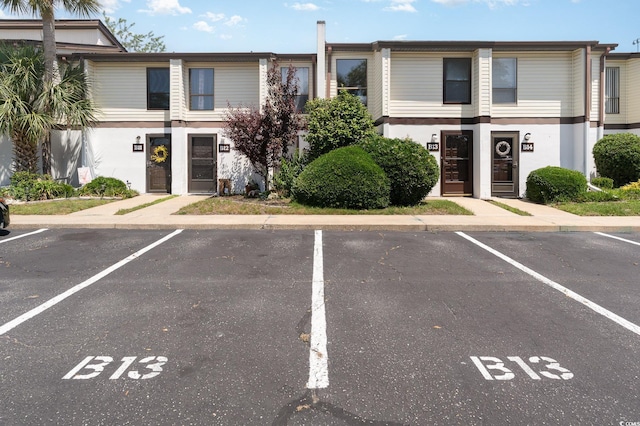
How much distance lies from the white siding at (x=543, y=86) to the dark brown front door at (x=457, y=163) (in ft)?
5.22

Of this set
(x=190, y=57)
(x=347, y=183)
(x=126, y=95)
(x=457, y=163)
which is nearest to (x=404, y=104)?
(x=457, y=163)

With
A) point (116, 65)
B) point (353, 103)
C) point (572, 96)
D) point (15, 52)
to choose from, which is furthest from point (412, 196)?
point (15, 52)

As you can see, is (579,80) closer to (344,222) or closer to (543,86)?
(543,86)

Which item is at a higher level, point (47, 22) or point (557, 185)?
point (47, 22)

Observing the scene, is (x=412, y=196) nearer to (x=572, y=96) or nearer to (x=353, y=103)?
(x=353, y=103)

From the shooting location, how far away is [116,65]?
60.4 ft

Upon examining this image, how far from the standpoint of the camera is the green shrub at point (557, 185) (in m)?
14.6

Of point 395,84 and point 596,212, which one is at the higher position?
point 395,84

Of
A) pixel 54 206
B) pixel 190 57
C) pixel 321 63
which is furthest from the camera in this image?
pixel 190 57

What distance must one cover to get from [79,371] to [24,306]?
213 centimetres

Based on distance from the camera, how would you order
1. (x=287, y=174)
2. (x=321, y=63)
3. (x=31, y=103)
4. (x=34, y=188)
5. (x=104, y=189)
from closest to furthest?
(x=34, y=188), (x=287, y=174), (x=31, y=103), (x=104, y=189), (x=321, y=63)

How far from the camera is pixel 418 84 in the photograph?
17.4 m

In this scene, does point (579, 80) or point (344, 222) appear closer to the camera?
point (344, 222)

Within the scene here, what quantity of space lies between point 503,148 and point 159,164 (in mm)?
13773
